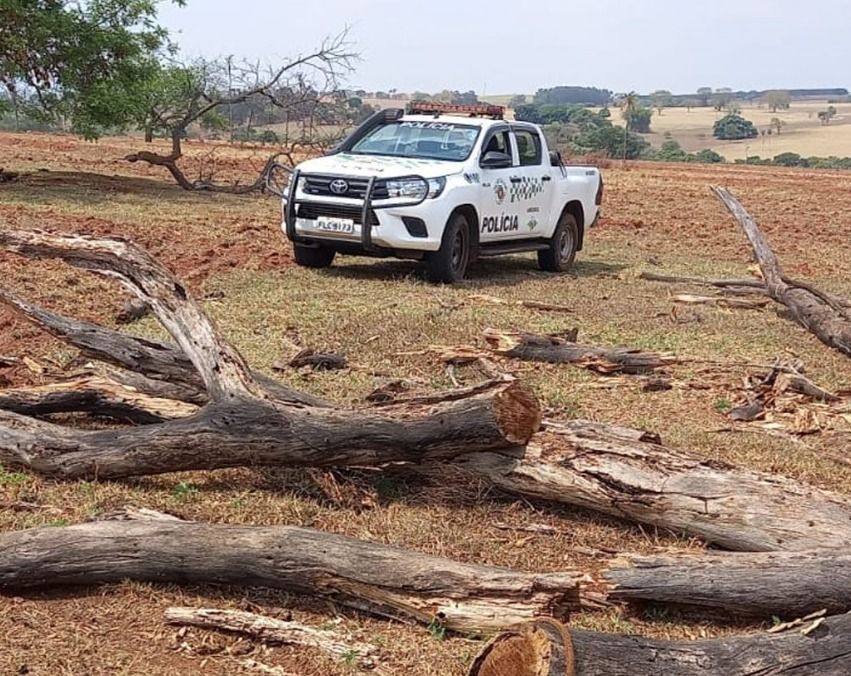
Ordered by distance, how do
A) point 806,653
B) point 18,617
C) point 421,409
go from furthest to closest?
point 421,409
point 18,617
point 806,653

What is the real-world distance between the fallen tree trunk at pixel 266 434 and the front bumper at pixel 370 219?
625cm

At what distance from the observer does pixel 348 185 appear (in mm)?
11930

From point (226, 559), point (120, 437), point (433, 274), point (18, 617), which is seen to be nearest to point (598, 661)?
point (226, 559)

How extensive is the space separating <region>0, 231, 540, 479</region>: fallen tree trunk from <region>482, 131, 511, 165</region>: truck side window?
25.7 ft

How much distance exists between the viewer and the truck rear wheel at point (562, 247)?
14.5m

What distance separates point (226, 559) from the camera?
14.3 feet

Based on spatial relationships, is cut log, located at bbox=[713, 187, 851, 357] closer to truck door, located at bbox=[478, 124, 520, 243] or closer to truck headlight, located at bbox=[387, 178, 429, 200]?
truck door, located at bbox=[478, 124, 520, 243]

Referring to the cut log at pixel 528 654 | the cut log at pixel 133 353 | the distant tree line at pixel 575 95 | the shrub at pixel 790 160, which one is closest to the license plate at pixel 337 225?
the cut log at pixel 133 353

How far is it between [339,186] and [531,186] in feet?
9.02

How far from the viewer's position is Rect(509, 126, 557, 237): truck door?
13484 mm

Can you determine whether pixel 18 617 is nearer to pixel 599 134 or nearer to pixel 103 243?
pixel 103 243

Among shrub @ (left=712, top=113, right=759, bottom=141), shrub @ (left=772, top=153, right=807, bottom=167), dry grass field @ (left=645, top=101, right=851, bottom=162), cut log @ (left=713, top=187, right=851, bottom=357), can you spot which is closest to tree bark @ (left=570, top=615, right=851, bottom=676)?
cut log @ (left=713, top=187, right=851, bottom=357)

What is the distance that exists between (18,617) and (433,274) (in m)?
8.39

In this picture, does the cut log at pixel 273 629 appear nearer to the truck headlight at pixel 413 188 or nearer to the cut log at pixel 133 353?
the cut log at pixel 133 353
